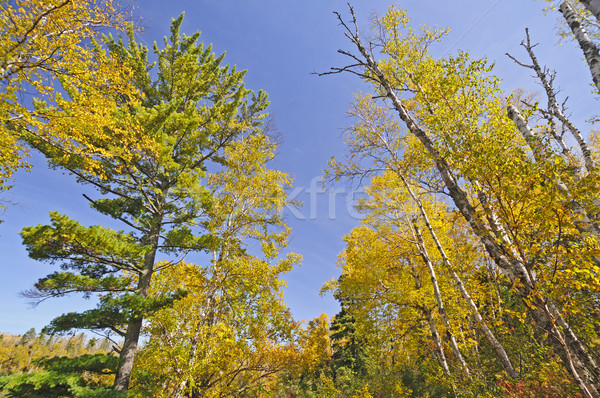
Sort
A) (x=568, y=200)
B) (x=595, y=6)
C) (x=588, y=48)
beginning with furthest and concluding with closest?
(x=588, y=48)
(x=595, y=6)
(x=568, y=200)

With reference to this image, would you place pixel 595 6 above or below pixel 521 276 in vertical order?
above

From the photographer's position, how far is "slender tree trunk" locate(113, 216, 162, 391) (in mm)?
5674

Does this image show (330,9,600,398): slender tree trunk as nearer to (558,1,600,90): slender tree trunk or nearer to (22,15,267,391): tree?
(558,1,600,90): slender tree trunk

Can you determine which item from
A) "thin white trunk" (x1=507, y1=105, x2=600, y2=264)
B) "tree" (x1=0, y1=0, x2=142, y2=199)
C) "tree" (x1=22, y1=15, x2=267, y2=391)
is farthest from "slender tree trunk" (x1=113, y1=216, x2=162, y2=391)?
"thin white trunk" (x1=507, y1=105, x2=600, y2=264)

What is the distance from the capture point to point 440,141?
4578 millimetres

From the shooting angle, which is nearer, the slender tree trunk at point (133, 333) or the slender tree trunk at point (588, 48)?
the slender tree trunk at point (588, 48)

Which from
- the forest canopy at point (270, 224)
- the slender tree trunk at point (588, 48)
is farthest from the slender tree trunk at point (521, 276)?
the slender tree trunk at point (588, 48)

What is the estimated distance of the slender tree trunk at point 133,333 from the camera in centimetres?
567

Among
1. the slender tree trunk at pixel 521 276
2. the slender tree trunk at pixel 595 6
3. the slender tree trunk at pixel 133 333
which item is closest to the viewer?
the slender tree trunk at pixel 521 276

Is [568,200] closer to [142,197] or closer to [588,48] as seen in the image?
[588,48]

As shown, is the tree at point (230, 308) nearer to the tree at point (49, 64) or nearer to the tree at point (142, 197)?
the tree at point (142, 197)

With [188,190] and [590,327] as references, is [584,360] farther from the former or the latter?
[188,190]

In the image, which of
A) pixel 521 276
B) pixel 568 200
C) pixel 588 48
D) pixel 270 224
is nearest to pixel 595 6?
pixel 588 48

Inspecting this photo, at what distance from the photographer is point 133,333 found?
6211 millimetres
